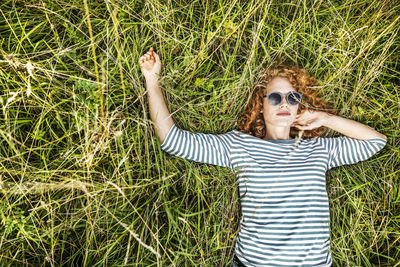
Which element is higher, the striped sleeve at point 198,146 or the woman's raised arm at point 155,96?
the woman's raised arm at point 155,96

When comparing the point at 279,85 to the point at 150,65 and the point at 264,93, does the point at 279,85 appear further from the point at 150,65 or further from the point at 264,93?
the point at 150,65

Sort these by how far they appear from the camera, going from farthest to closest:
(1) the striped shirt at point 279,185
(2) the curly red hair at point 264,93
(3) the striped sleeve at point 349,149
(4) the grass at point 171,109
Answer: (2) the curly red hair at point 264,93 → (3) the striped sleeve at point 349,149 → (4) the grass at point 171,109 → (1) the striped shirt at point 279,185

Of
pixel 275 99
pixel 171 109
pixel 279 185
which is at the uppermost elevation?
pixel 275 99

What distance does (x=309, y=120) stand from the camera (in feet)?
8.46

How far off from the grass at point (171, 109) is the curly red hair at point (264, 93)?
0.37 feet

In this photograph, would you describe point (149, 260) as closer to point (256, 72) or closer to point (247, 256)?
point (247, 256)

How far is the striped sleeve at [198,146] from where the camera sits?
2.24m

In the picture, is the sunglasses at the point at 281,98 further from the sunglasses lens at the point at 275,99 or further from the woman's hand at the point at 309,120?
the woman's hand at the point at 309,120

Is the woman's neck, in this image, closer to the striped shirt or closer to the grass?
the striped shirt

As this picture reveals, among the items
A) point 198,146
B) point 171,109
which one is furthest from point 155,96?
point 198,146

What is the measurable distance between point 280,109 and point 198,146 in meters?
0.76

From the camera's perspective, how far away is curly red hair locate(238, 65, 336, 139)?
2.53 metres

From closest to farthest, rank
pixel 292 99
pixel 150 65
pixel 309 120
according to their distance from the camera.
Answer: pixel 292 99, pixel 150 65, pixel 309 120

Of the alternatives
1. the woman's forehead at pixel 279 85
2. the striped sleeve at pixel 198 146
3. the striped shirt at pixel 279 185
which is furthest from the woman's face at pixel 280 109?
the striped sleeve at pixel 198 146
